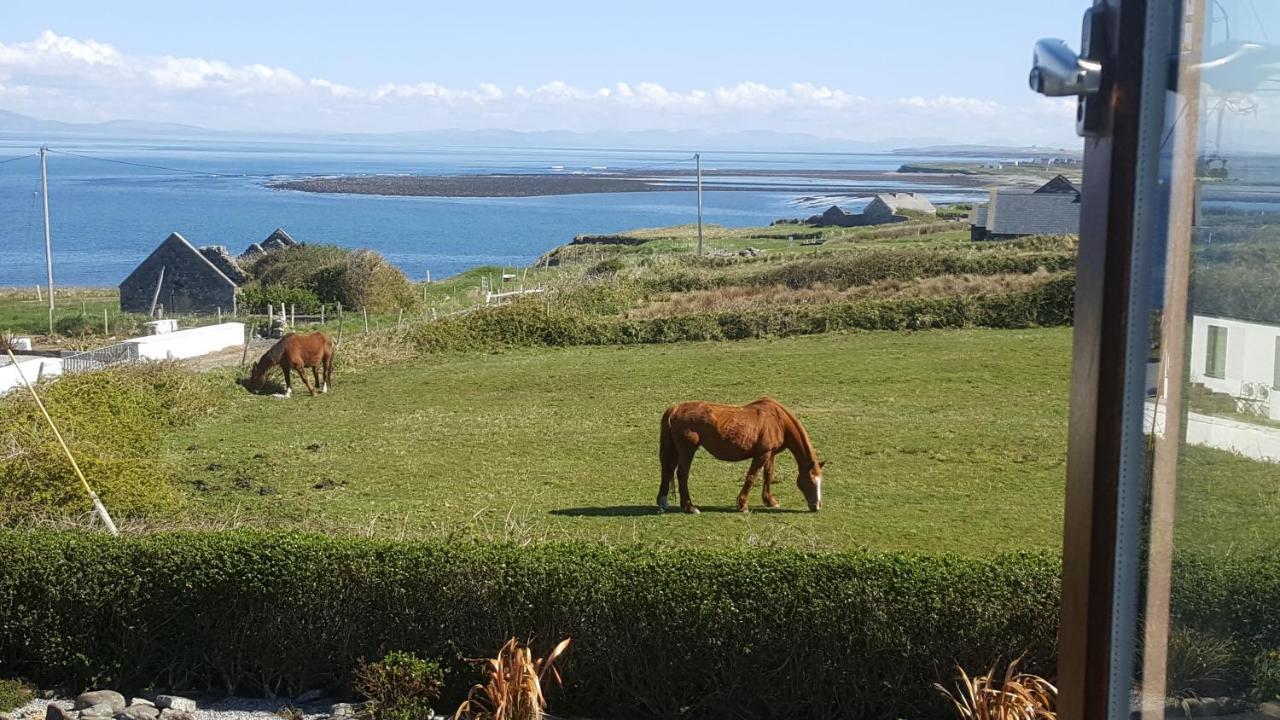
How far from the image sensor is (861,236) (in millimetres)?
64938

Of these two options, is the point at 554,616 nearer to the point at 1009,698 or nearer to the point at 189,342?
the point at 1009,698

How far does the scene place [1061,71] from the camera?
5.56 feet

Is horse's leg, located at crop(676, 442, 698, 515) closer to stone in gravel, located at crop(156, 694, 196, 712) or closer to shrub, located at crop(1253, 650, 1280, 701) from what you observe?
stone in gravel, located at crop(156, 694, 196, 712)

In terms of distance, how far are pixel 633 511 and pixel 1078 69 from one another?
11.7 metres

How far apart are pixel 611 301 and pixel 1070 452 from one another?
2904cm

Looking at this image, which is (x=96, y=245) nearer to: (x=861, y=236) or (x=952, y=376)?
(x=861, y=236)

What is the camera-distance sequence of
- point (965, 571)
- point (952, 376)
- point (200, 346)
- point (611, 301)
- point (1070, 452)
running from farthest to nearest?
1. point (611, 301)
2. point (200, 346)
3. point (952, 376)
4. point (965, 571)
5. point (1070, 452)

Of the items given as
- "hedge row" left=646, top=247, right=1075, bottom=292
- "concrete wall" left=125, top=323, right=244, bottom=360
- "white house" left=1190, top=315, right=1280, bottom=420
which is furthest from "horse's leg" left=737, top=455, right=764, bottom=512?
"hedge row" left=646, top=247, right=1075, bottom=292

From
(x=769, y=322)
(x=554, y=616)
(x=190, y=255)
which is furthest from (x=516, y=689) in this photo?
(x=190, y=255)

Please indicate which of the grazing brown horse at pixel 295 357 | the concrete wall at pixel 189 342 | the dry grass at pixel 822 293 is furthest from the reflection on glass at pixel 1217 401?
the dry grass at pixel 822 293

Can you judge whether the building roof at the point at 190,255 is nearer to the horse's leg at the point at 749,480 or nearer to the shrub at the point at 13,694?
the horse's leg at the point at 749,480

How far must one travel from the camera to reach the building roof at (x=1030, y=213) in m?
50.8

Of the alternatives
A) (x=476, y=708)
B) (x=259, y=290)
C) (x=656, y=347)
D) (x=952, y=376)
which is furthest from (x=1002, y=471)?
(x=259, y=290)

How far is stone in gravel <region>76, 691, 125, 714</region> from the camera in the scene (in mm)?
8078
